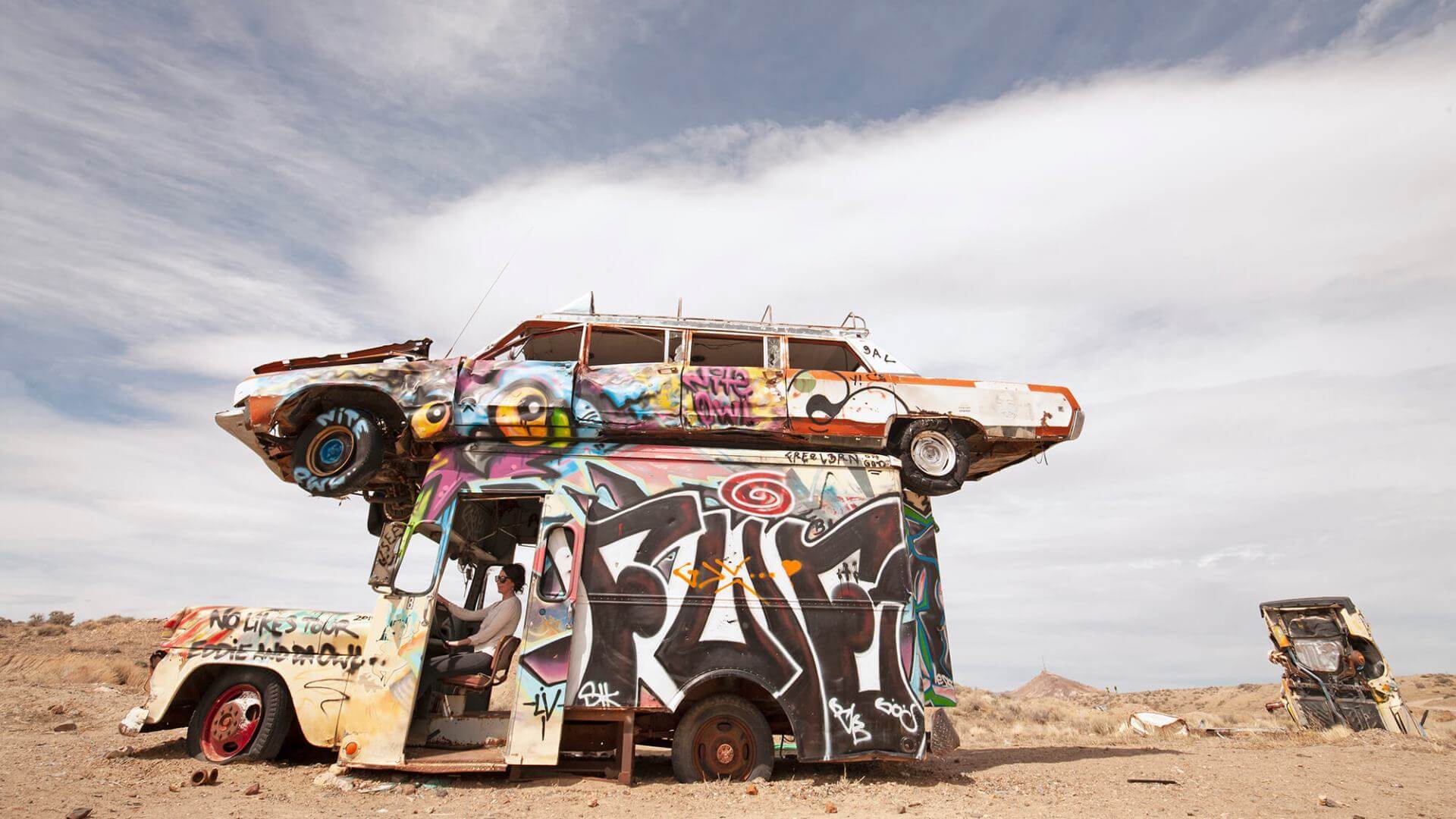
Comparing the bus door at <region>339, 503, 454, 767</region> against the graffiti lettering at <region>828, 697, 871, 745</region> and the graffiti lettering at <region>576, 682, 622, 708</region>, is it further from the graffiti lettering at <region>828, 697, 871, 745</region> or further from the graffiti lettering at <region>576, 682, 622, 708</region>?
the graffiti lettering at <region>828, 697, 871, 745</region>

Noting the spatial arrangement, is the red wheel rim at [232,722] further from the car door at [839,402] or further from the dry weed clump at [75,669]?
the dry weed clump at [75,669]

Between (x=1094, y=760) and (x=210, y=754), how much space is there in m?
10.1

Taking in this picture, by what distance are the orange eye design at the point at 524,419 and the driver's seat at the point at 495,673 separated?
7.15 feet

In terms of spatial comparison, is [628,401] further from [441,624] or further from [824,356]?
[441,624]

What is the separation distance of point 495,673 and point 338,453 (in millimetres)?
3127

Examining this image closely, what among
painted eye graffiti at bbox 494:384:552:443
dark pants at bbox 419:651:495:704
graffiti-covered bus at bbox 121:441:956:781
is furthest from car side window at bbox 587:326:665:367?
dark pants at bbox 419:651:495:704

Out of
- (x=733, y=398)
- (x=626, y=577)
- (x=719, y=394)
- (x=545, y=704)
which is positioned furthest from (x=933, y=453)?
(x=545, y=704)

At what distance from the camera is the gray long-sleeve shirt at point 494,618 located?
7754mm

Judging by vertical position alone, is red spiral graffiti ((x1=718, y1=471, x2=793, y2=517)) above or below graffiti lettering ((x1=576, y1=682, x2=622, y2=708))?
above

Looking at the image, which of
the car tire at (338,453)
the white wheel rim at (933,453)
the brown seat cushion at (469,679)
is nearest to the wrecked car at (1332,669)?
the white wheel rim at (933,453)

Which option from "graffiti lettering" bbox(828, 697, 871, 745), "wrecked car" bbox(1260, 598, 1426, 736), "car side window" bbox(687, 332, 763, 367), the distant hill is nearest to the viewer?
"graffiti lettering" bbox(828, 697, 871, 745)

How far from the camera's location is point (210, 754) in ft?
23.9

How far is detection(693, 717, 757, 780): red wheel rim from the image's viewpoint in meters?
7.24

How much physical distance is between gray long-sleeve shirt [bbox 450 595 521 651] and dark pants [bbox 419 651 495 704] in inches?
5.3
